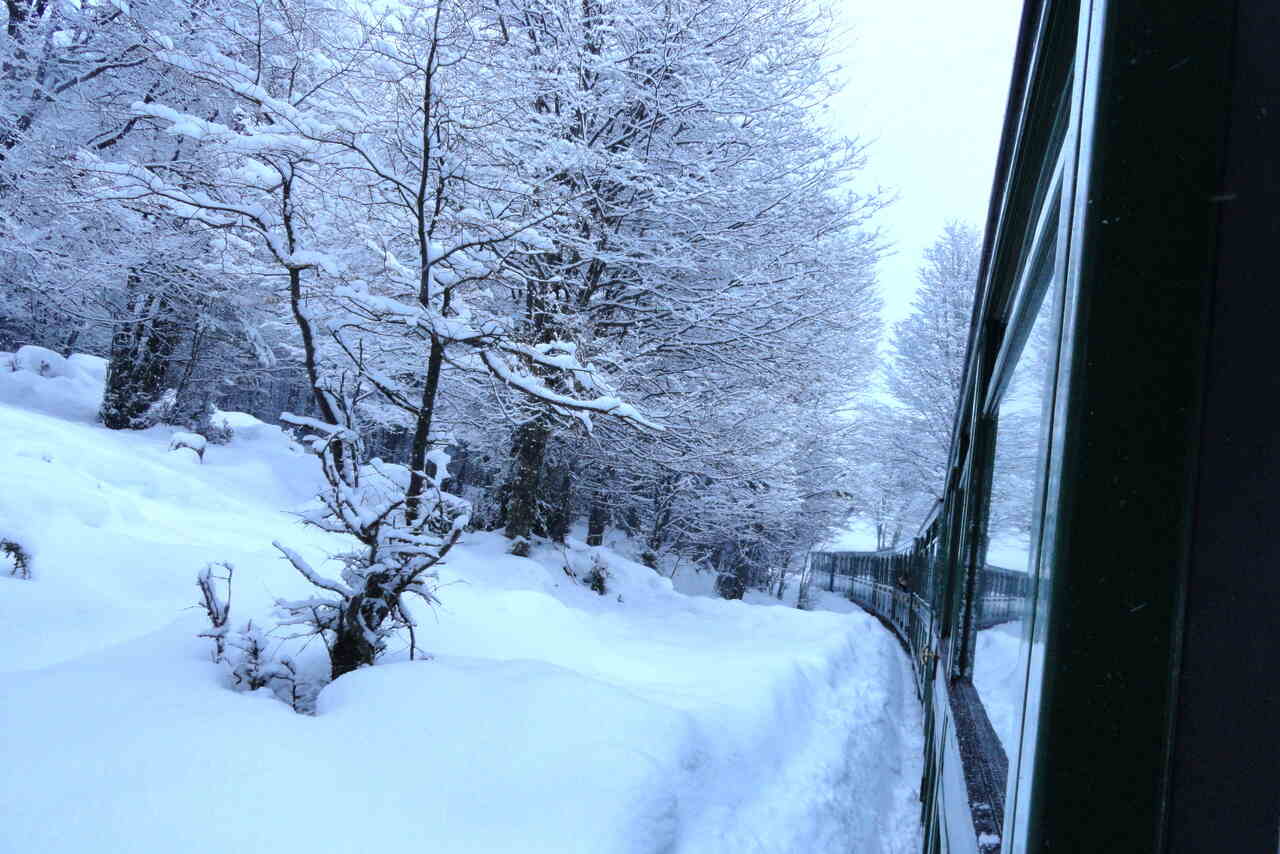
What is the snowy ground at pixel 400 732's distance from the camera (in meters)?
2.45

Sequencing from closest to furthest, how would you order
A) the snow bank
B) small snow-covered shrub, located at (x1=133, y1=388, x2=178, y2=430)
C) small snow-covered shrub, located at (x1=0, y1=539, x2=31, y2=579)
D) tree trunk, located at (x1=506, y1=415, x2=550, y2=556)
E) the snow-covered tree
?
small snow-covered shrub, located at (x1=0, y1=539, x2=31, y2=579) → tree trunk, located at (x1=506, y1=415, x2=550, y2=556) → the snow bank → small snow-covered shrub, located at (x1=133, y1=388, x2=178, y2=430) → the snow-covered tree

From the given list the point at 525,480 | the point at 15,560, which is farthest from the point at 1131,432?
the point at 525,480

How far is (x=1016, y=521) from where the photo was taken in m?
1.39

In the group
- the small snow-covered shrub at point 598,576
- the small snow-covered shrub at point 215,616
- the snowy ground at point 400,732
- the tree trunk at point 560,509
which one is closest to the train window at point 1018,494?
the snowy ground at point 400,732

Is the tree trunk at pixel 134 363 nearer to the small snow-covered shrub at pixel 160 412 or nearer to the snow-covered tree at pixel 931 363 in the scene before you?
the small snow-covered shrub at pixel 160 412

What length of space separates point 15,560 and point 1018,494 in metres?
5.58

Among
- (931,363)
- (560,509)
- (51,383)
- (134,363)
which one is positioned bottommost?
(560,509)

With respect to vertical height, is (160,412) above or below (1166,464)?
above

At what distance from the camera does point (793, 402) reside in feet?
44.5

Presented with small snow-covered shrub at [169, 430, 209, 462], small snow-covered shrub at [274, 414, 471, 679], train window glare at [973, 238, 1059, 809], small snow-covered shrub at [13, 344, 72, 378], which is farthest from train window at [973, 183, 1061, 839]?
small snow-covered shrub at [13, 344, 72, 378]

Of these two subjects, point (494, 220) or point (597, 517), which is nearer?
point (494, 220)

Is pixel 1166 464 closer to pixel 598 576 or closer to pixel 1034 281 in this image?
pixel 1034 281

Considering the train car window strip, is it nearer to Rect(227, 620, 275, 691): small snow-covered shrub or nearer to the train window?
the train window

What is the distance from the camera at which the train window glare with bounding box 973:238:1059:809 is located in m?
0.82
